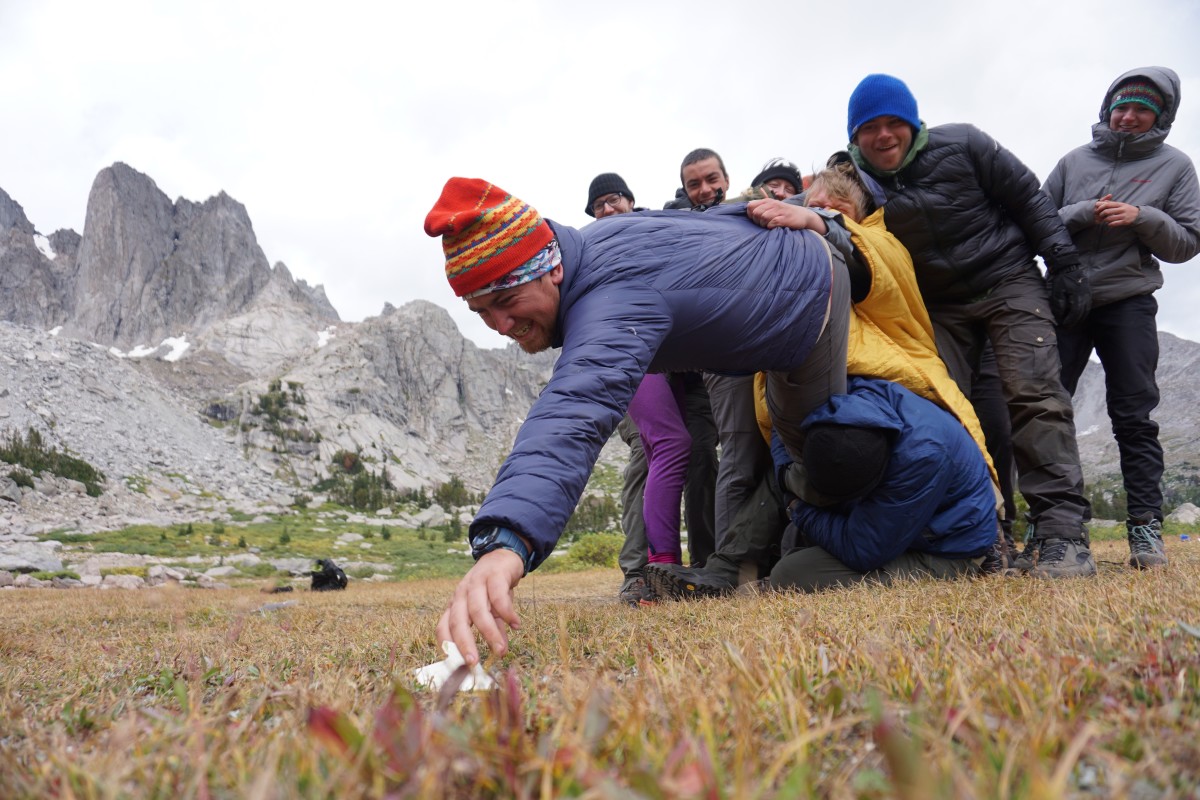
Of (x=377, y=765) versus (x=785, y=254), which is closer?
(x=377, y=765)

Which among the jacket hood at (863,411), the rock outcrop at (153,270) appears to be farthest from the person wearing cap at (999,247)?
the rock outcrop at (153,270)

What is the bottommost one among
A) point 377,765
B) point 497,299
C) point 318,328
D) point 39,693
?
point 39,693

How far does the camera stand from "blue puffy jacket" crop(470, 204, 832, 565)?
7.70 ft

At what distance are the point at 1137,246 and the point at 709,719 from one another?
17.7 ft

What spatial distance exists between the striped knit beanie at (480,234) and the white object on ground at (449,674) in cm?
149

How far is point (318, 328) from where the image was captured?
130125 millimetres

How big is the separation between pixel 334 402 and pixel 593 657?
318 feet

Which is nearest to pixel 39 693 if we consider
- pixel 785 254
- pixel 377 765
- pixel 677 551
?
pixel 377 765

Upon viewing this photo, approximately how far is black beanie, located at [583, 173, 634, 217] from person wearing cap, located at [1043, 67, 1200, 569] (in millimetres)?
3863

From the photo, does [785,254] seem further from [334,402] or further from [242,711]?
[334,402]

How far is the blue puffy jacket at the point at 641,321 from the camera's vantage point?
235cm

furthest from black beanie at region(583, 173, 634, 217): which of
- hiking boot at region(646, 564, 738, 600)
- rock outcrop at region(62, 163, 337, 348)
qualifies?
rock outcrop at region(62, 163, 337, 348)

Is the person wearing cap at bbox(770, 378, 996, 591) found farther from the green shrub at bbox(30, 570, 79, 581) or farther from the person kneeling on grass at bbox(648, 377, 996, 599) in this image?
the green shrub at bbox(30, 570, 79, 581)

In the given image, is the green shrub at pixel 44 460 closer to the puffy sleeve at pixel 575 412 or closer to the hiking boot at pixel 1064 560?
the puffy sleeve at pixel 575 412
